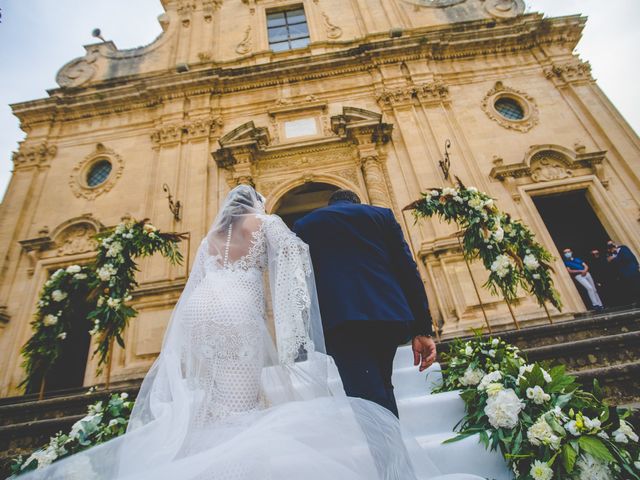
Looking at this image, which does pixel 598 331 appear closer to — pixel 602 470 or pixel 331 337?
pixel 602 470

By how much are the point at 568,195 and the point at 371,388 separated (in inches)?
361

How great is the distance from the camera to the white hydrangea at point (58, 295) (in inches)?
206

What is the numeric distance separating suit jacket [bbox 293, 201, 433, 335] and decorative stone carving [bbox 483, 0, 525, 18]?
Result: 12.5m

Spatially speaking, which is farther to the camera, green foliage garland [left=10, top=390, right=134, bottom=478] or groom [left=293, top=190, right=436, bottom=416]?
green foliage garland [left=10, top=390, right=134, bottom=478]

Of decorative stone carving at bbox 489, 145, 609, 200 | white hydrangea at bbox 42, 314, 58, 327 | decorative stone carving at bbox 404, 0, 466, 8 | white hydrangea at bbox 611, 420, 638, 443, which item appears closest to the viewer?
white hydrangea at bbox 611, 420, 638, 443

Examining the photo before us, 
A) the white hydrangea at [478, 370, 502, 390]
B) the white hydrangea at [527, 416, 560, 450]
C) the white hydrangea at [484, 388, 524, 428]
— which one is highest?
the white hydrangea at [478, 370, 502, 390]

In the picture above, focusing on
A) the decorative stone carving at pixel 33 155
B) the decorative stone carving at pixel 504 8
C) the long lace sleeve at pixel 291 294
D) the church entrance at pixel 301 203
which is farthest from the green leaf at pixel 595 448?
the decorative stone carving at pixel 504 8

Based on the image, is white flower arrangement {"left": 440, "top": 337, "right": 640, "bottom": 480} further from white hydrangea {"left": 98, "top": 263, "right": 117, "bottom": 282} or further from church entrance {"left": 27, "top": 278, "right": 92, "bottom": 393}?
church entrance {"left": 27, "top": 278, "right": 92, "bottom": 393}

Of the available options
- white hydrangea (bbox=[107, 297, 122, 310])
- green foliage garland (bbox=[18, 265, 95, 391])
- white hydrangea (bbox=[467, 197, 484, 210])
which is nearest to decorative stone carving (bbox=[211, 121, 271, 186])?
green foliage garland (bbox=[18, 265, 95, 391])

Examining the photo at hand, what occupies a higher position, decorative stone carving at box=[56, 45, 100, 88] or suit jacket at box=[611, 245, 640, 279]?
decorative stone carving at box=[56, 45, 100, 88]

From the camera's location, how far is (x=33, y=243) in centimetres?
826

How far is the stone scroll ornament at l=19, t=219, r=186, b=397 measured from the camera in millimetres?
5039

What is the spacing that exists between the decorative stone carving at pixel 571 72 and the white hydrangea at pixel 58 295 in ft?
43.3

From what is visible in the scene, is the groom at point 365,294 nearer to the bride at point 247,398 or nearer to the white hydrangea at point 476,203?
the bride at point 247,398
